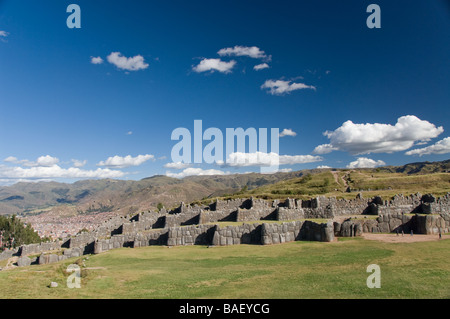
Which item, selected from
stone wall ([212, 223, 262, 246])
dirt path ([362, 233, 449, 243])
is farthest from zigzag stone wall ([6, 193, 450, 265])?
dirt path ([362, 233, 449, 243])

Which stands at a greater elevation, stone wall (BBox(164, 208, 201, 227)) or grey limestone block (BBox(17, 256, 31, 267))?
stone wall (BBox(164, 208, 201, 227))

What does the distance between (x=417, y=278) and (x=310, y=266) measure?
5040 mm

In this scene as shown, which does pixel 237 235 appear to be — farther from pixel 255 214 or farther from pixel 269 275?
pixel 269 275

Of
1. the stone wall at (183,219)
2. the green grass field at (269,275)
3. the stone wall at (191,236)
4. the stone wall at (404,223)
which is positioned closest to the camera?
the green grass field at (269,275)

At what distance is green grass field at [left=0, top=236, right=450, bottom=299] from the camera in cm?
1120

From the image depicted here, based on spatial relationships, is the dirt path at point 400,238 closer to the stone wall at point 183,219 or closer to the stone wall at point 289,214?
the stone wall at point 289,214

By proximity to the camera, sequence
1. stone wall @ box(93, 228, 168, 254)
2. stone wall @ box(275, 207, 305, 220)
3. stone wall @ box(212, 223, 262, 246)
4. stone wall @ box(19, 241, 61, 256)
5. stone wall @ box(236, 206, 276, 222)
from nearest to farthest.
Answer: stone wall @ box(212, 223, 262, 246) < stone wall @ box(93, 228, 168, 254) < stone wall @ box(275, 207, 305, 220) < stone wall @ box(236, 206, 276, 222) < stone wall @ box(19, 241, 61, 256)

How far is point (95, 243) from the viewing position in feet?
93.7

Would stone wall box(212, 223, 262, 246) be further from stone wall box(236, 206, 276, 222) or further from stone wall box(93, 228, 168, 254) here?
stone wall box(236, 206, 276, 222)

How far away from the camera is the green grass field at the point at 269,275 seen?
11195 mm

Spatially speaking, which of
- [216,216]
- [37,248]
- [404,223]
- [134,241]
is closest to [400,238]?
[404,223]

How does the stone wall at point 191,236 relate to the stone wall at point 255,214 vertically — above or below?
below

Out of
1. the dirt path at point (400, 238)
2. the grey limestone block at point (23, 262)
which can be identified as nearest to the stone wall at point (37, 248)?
the grey limestone block at point (23, 262)
